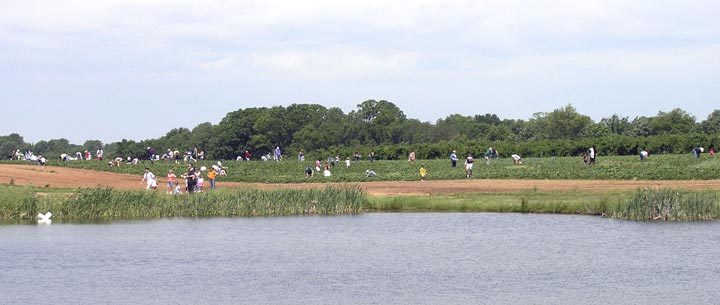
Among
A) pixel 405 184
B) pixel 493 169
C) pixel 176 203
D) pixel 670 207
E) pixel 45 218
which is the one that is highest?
pixel 493 169

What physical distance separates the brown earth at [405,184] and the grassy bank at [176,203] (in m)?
10.8

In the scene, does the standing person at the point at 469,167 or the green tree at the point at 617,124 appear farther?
the green tree at the point at 617,124

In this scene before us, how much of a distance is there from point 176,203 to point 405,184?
23019mm

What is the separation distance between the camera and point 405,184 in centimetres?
6806

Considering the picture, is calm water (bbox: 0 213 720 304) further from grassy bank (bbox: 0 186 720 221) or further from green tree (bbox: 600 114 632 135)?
green tree (bbox: 600 114 632 135)

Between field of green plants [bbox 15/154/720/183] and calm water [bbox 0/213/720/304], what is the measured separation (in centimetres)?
2344

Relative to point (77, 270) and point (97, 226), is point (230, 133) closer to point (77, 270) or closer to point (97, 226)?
point (97, 226)

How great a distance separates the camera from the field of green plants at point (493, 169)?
6769 centimetres

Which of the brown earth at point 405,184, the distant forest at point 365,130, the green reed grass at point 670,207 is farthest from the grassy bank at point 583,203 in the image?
the distant forest at point 365,130

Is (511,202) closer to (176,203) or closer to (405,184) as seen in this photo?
(176,203)

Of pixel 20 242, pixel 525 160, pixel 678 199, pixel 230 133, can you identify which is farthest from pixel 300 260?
pixel 230 133

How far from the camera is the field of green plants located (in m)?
67.7

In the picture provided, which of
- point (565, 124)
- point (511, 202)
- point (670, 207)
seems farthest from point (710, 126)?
point (670, 207)

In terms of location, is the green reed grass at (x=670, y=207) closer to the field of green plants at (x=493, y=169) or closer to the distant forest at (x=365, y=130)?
the field of green plants at (x=493, y=169)
